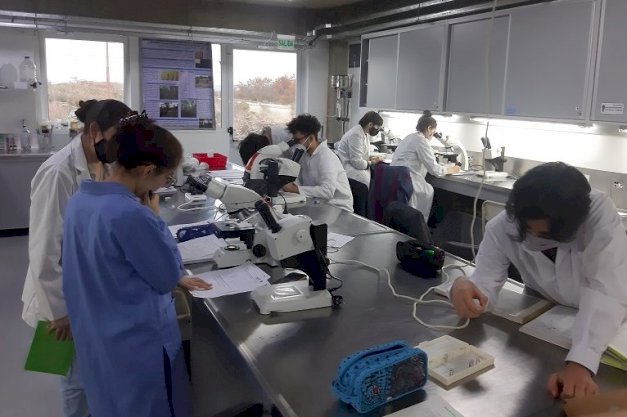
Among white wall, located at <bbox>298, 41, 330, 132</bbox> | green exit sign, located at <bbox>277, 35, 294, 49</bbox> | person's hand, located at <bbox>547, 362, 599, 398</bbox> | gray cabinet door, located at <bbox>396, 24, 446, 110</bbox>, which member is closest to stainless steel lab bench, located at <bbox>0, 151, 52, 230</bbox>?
green exit sign, located at <bbox>277, 35, 294, 49</bbox>

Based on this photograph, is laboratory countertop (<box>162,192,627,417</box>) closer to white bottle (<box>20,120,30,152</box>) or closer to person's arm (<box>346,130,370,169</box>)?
person's arm (<box>346,130,370,169</box>)

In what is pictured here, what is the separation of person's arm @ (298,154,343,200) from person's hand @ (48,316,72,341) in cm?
186

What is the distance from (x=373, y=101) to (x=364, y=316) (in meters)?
4.76

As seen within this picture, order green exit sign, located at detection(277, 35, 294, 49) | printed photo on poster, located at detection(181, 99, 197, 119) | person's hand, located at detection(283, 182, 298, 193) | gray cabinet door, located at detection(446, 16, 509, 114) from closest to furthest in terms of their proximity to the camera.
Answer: person's hand, located at detection(283, 182, 298, 193), gray cabinet door, located at detection(446, 16, 509, 114), green exit sign, located at detection(277, 35, 294, 49), printed photo on poster, located at detection(181, 99, 197, 119)

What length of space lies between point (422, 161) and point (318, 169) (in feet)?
4.97

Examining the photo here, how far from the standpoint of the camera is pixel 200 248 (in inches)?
89.7

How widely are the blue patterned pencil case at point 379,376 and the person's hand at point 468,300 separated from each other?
444 millimetres

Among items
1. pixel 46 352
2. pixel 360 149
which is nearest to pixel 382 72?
pixel 360 149

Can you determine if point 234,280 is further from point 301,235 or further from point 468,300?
point 468,300

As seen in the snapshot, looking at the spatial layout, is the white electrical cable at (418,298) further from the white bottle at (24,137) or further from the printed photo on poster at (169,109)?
the printed photo on poster at (169,109)

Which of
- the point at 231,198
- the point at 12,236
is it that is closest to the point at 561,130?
the point at 231,198

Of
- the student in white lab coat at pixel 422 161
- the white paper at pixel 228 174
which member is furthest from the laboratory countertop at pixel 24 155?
the student in white lab coat at pixel 422 161

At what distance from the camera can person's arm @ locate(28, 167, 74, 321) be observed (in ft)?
5.66

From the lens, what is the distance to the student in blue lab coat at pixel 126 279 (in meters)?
1.36
